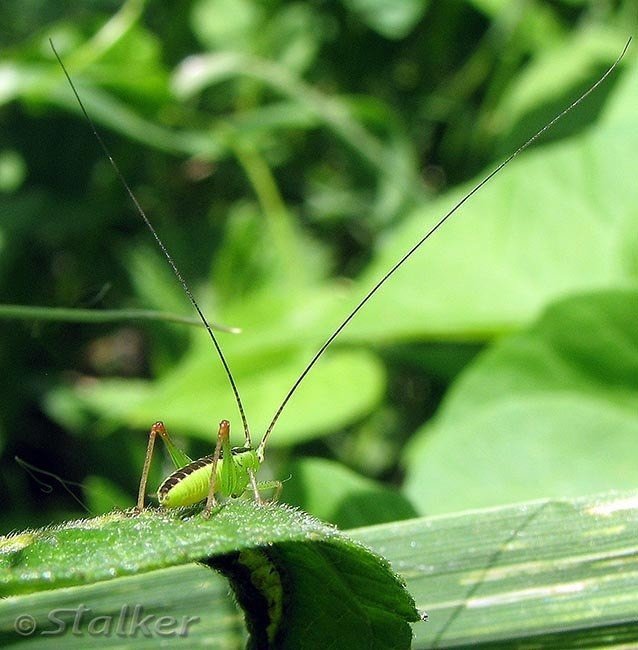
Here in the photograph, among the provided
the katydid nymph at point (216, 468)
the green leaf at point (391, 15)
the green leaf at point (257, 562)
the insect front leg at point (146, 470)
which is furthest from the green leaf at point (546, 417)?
the green leaf at point (391, 15)

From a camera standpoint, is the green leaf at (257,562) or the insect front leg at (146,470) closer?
the green leaf at (257,562)

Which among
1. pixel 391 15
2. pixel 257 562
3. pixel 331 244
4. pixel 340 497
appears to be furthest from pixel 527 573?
pixel 391 15

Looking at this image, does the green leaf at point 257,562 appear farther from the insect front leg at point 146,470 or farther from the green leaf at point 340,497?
the green leaf at point 340,497

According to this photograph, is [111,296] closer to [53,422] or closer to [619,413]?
[53,422]

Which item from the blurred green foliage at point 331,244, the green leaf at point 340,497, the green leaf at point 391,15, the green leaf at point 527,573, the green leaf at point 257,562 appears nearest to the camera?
the green leaf at point 257,562

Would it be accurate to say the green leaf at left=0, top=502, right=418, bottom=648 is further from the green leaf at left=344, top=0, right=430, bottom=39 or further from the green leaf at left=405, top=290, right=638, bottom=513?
the green leaf at left=344, top=0, right=430, bottom=39

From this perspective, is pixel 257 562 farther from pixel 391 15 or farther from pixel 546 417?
pixel 391 15
